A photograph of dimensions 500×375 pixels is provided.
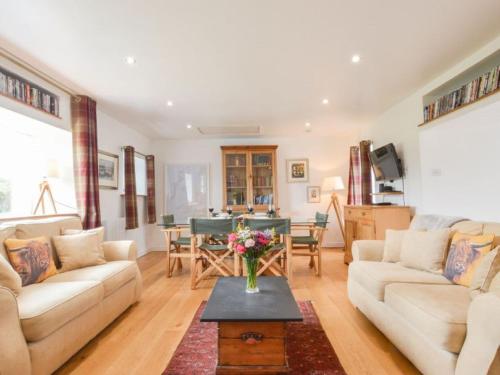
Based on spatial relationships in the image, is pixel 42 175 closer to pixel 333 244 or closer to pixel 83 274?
pixel 83 274

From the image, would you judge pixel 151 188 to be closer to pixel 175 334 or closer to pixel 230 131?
pixel 230 131

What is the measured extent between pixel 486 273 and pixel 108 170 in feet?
14.4

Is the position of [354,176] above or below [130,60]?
below

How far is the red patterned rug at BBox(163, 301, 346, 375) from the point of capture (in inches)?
67.6

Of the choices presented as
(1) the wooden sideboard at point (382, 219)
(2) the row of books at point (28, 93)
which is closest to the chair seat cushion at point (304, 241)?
(1) the wooden sideboard at point (382, 219)

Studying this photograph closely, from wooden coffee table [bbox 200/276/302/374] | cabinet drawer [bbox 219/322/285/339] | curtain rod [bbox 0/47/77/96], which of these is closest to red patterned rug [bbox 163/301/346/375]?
wooden coffee table [bbox 200/276/302/374]

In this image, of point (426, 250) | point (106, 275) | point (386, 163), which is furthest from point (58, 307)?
point (386, 163)

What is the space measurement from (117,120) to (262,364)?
13.6 ft

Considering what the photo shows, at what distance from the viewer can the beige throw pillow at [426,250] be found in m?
2.19

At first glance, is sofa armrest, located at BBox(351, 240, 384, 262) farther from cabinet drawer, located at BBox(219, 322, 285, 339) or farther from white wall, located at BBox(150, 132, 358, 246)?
white wall, located at BBox(150, 132, 358, 246)

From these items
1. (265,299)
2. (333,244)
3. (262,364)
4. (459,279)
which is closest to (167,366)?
(262,364)

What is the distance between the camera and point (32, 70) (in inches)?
105

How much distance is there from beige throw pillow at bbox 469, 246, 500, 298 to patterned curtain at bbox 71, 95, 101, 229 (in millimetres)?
3700

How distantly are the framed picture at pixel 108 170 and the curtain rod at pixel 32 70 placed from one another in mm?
1018
